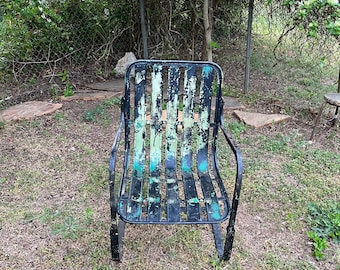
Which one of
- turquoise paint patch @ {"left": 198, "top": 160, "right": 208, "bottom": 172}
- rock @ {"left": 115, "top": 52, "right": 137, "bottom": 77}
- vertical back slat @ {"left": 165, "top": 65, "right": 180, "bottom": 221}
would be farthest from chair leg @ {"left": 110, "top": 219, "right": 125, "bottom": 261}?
rock @ {"left": 115, "top": 52, "right": 137, "bottom": 77}

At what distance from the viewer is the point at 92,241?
6.65ft

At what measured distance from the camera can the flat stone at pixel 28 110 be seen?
3488mm

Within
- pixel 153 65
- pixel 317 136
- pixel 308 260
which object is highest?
pixel 153 65

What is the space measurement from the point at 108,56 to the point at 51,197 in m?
2.83

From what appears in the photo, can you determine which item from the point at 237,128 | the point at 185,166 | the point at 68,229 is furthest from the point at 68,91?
the point at 185,166

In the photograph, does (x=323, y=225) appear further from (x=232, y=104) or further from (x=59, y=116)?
(x=59, y=116)

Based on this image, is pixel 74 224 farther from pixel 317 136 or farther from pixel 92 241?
pixel 317 136

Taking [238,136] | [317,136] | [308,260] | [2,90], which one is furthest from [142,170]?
[2,90]

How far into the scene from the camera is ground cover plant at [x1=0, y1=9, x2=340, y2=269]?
1943mm

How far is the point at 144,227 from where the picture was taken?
7.07 ft

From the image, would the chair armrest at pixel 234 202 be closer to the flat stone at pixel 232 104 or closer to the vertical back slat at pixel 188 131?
the vertical back slat at pixel 188 131

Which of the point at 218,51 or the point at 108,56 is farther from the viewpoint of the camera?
the point at 218,51

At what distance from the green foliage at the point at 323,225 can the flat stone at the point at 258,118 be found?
121 cm

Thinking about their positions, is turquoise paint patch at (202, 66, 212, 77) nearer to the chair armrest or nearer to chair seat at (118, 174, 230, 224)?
the chair armrest
